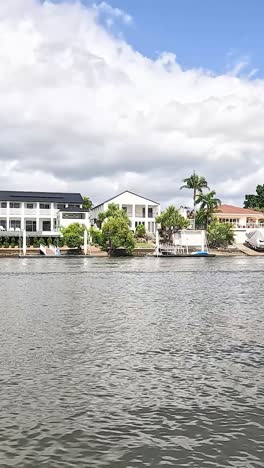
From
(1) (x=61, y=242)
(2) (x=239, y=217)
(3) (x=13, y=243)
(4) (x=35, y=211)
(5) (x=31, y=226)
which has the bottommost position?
(3) (x=13, y=243)

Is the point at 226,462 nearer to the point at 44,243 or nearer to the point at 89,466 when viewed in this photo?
the point at 89,466

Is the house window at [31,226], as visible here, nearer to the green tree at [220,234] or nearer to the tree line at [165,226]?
the tree line at [165,226]

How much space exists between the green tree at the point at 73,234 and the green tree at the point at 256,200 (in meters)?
79.4

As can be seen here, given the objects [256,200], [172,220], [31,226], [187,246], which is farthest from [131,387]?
[256,200]

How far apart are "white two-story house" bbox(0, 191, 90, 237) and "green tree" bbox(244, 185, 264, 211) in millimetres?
68087

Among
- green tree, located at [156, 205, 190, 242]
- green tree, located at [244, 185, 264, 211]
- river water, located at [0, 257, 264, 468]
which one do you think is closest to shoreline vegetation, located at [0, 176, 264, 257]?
green tree, located at [156, 205, 190, 242]

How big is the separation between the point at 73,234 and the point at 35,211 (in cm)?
2115

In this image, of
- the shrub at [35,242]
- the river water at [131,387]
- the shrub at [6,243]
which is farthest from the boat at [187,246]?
the river water at [131,387]

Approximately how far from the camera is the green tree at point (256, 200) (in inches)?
6648

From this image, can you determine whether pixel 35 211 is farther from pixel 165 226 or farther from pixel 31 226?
pixel 165 226

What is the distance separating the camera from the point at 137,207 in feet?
419

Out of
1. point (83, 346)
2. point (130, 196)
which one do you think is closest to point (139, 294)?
point (83, 346)

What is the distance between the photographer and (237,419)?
11.8 metres

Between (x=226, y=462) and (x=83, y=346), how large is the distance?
34.7 feet
